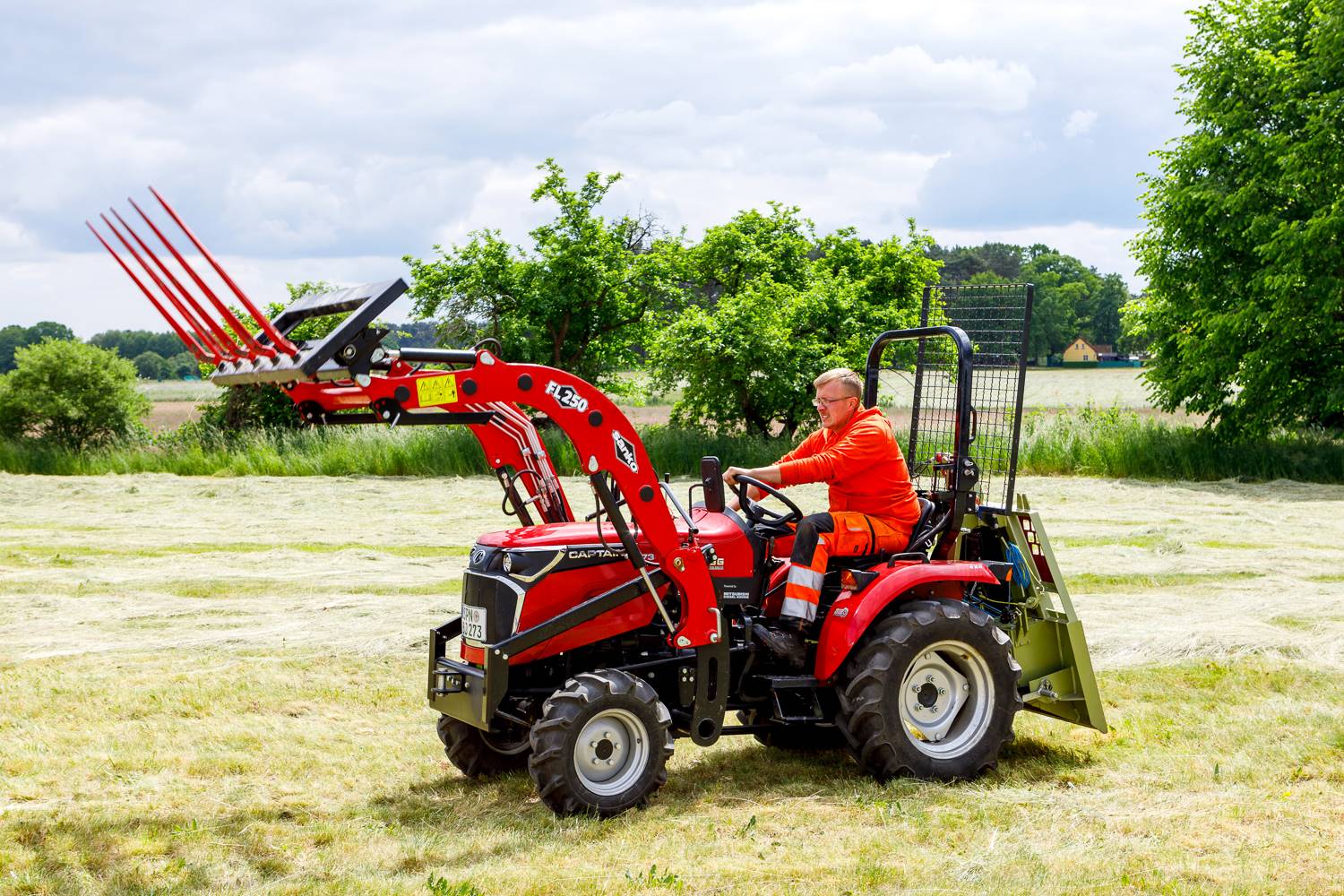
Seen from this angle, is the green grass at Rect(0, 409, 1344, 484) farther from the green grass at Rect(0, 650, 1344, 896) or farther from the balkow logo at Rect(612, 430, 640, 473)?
the balkow logo at Rect(612, 430, 640, 473)

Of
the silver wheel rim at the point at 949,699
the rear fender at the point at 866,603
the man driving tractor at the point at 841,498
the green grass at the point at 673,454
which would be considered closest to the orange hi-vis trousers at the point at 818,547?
the man driving tractor at the point at 841,498

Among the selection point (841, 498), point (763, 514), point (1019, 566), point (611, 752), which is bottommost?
point (611, 752)

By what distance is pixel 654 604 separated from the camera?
593 cm

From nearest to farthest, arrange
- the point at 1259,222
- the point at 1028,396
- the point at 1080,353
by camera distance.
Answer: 1. the point at 1259,222
2. the point at 1028,396
3. the point at 1080,353

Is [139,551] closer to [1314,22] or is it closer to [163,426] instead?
[163,426]

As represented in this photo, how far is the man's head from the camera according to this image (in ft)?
20.1

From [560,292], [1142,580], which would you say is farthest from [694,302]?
[1142,580]

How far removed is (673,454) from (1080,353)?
8062cm

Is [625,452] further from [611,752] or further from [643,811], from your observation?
[643,811]

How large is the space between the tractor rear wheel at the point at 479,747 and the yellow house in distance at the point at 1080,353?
9269cm

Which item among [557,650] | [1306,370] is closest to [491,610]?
[557,650]

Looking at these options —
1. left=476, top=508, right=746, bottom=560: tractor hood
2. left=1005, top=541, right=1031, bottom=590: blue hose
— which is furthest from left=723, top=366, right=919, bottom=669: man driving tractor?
left=1005, top=541, right=1031, bottom=590: blue hose

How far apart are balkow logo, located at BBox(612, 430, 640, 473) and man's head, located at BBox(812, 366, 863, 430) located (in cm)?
97

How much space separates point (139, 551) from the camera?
13.6 m
